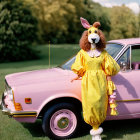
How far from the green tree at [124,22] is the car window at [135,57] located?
45.7m

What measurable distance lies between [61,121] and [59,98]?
15.3 inches

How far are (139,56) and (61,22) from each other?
40818 mm

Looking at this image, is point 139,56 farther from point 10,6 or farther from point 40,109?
point 10,6

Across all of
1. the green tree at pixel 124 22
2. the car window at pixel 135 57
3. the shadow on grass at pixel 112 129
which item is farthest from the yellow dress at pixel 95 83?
the green tree at pixel 124 22

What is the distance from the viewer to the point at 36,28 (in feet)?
89.9

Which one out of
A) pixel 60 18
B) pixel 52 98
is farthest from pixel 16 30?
pixel 52 98

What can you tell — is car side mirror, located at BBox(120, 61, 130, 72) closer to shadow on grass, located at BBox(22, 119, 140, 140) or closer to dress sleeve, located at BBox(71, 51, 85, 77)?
dress sleeve, located at BBox(71, 51, 85, 77)

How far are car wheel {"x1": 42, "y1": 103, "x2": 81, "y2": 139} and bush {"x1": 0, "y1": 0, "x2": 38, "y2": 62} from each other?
70.5 ft

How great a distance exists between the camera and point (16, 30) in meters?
25.7

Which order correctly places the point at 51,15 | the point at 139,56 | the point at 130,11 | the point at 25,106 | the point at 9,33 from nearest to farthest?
1. the point at 25,106
2. the point at 139,56
3. the point at 9,33
4. the point at 51,15
5. the point at 130,11

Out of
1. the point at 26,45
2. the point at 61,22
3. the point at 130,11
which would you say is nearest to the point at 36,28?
the point at 26,45

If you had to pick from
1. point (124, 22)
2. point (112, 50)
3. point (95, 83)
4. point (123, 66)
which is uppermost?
point (124, 22)

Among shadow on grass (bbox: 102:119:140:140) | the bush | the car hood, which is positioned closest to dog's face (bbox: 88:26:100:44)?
the car hood

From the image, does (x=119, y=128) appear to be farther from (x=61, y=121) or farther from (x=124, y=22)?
(x=124, y=22)
